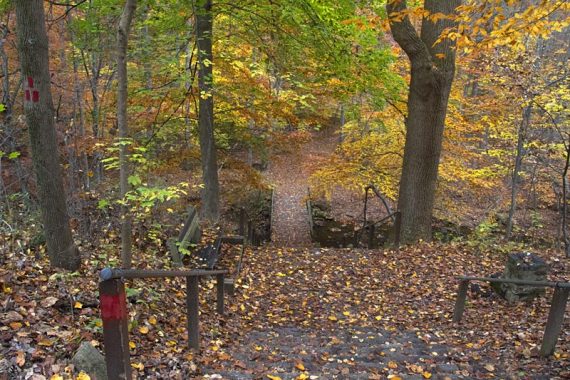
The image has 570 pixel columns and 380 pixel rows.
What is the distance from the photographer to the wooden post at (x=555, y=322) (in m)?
4.67

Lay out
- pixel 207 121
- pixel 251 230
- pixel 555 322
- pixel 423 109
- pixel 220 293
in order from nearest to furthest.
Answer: pixel 555 322 → pixel 220 293 → pixel 423 109 → pixel 207 121 → pixel 251 230

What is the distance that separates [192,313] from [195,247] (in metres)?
3.97

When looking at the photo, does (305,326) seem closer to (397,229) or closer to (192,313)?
(192,313)

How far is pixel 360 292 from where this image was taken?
315 inches

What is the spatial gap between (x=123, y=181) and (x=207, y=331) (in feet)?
6.94

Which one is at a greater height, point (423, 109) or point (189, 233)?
point (423, 109)

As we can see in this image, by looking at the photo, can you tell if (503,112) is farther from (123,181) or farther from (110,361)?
(110,361)

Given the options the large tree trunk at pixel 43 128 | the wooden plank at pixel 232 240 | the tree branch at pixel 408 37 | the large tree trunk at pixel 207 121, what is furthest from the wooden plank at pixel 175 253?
the tree branch at pixel 408 37

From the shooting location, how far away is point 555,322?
4.67 m

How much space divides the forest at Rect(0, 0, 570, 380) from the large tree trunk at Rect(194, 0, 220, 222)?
6 cm

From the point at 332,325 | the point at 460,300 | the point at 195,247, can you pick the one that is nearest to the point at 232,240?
the point at 195,247

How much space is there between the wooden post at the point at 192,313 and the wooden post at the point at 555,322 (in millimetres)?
3820

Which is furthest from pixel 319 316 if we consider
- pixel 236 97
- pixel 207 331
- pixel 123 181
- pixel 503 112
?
pixel 503 112

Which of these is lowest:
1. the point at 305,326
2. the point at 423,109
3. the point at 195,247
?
the point at 305,326
